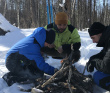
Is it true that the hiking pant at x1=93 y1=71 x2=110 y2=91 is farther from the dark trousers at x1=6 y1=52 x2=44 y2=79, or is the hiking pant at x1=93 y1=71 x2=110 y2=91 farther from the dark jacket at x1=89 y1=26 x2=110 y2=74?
the dark trousers at x1=6 y1=52 x2=44 y2=79

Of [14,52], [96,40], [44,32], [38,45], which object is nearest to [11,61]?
[14,52]

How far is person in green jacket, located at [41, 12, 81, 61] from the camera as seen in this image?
2922 mm

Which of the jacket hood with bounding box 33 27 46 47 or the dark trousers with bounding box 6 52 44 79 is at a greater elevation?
the jacket hood with bounding box 33 27 46 47

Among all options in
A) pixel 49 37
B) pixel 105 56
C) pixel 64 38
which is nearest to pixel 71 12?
pixel 64 38

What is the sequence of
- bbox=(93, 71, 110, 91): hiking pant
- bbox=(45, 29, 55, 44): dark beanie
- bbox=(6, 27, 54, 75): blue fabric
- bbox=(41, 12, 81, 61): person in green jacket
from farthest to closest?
bbox=(41, 12, 81, 61): person in green jacket
bbox=(45, 29, 55, 44): dark beanie
bbox=(6, 27, 54, 75): blue fabric
bbox=(93, 71, 110, 91): hiking pant

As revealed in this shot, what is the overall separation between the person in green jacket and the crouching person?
369 mm

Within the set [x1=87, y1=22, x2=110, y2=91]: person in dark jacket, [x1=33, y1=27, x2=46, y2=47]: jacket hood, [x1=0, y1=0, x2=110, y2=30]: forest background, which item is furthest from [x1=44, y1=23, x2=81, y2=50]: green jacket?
[x1=0, y1=0, x2=110, y2=30]: forest background

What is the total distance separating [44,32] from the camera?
246 cm

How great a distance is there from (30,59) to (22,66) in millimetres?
334

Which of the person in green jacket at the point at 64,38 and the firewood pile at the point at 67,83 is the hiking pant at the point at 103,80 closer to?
the firewood pile at the point at 67,83

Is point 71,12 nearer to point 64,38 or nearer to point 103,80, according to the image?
point 64,38

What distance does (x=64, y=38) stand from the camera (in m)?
3.10

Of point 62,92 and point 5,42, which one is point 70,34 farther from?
point 5,42

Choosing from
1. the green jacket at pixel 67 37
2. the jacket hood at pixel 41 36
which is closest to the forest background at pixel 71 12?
Result: the green jacket at pixel 67 37
